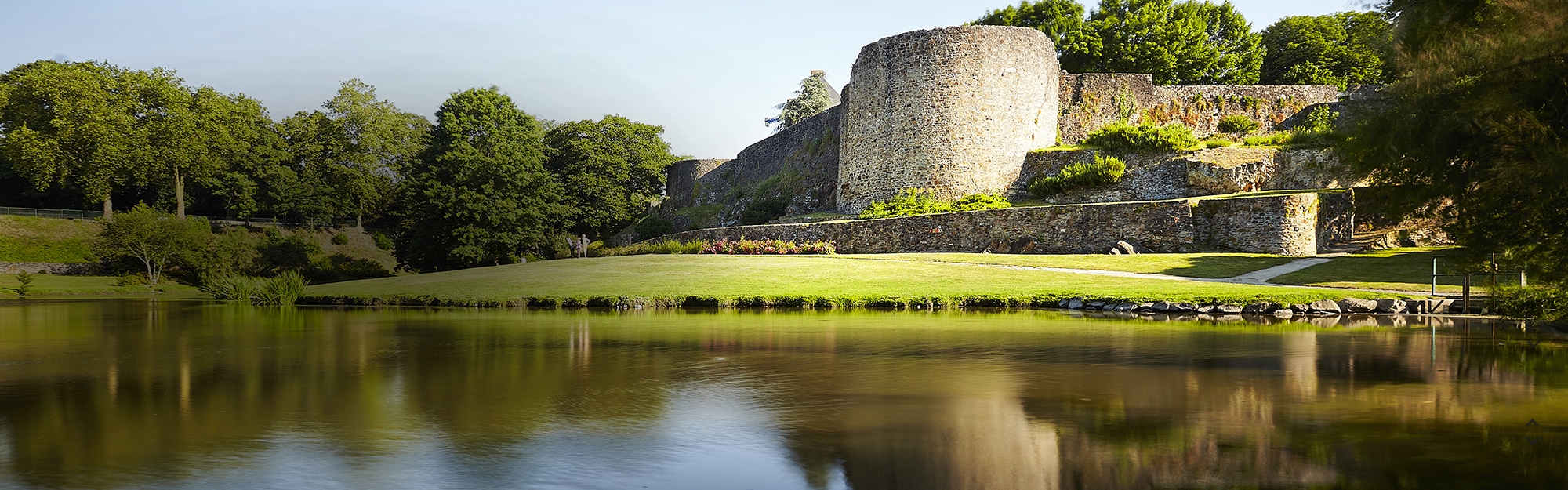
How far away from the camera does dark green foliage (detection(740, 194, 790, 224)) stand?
42.4 meters

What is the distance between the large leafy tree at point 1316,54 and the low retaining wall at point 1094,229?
21.4 meters

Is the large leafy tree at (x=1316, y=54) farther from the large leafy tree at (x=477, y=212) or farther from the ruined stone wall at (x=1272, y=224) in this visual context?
the large leafy tree at (x=477, y=212)

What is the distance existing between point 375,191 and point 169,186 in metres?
9.94

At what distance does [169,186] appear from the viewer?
4866 cm

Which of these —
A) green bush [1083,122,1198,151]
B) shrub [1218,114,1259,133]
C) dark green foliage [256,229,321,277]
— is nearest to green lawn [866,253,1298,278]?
green bush [1083,122,1198,151]

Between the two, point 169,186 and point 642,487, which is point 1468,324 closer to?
point 642,487

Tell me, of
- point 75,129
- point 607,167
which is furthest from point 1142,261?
point 75,129

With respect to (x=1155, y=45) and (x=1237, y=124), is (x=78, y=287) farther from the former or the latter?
(x=1155, y=45)

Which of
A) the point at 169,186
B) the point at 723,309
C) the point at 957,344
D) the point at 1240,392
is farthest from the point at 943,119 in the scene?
the point at 169,186

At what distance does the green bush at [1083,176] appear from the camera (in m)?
31.9

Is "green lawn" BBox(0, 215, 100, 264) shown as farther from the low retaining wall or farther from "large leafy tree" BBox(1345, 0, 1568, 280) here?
"large leafy tree" BBox(1345, 0, 1568, 280)

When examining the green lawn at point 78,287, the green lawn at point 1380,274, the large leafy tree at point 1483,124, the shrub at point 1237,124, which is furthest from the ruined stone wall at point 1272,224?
the green lawn at point 78,287

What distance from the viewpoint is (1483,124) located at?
27.9 ft

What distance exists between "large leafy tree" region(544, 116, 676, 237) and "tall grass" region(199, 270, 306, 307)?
19.9 metres
